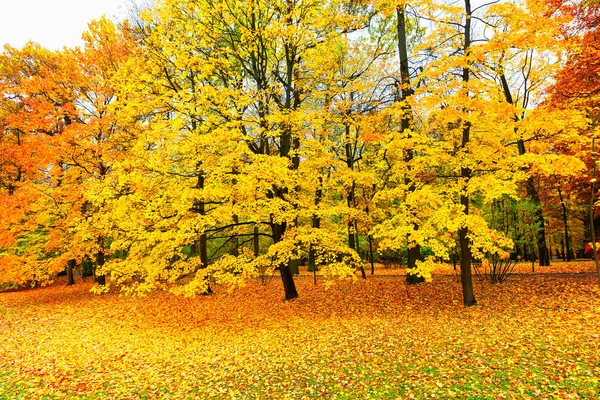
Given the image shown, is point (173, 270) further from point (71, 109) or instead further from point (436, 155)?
point (71, 109)

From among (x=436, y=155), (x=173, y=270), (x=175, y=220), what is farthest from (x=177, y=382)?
(x=436, y=155)

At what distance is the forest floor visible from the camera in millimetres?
6836

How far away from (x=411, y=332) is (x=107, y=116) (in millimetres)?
18792

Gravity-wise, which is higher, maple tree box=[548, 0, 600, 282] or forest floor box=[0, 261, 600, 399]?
maple tree box=[548, 0, 600, 282]

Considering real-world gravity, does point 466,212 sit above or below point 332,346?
above

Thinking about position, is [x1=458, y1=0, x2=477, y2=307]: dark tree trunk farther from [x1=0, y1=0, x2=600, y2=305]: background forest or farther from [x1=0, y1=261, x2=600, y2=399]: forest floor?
[x1=0, y1=261, x2=600, y2=399]: forest floor

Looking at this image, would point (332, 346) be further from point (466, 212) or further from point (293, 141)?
point (293, 141)

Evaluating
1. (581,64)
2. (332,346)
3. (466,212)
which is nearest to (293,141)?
(466,212)

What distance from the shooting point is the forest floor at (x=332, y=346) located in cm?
684

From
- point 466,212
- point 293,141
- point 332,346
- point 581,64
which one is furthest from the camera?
point 293,141

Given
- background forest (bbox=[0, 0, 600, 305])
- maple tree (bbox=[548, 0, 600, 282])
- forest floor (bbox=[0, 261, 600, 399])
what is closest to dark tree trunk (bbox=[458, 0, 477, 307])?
background forest (bbox=[0, 0, 600, 305])

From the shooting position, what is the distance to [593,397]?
552 centimetres

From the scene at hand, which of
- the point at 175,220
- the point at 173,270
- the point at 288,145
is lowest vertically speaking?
the point at 173,270

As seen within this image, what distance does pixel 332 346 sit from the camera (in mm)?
9430
